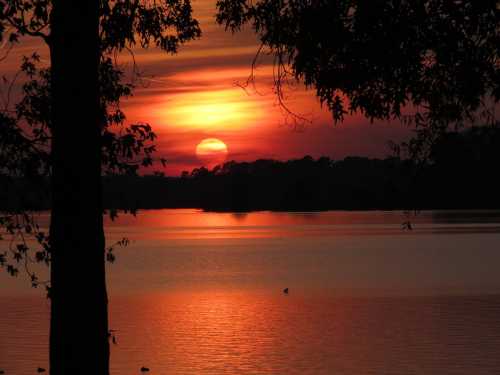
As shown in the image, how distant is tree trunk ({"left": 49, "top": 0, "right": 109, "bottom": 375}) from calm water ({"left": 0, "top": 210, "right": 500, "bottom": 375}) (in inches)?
552

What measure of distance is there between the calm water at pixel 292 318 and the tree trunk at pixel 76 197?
1401 cm

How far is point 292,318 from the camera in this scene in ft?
125

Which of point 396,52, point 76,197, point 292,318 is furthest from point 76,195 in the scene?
point 292,318

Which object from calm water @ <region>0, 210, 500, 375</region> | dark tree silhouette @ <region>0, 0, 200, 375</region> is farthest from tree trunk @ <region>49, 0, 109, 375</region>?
calm water @ <region>0, 210, 500, 375</region>

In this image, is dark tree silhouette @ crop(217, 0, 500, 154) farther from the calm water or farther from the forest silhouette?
the calm water

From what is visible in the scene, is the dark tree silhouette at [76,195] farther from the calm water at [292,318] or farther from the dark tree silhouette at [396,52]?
the calm water at [292,318]

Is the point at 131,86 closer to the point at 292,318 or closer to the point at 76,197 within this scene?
the point at 76,197

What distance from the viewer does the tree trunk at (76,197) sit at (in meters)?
11.1

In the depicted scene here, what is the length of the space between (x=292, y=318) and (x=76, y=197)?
2784 centimetres

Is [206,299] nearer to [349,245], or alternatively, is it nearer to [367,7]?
[367,7]

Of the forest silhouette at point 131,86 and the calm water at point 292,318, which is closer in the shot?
the forest silhouette at point 131,86

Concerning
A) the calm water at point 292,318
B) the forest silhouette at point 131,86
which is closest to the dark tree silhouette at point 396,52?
the forest silhouette at point 131,86

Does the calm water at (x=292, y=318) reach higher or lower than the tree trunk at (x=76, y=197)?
lower

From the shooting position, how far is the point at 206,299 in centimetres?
4844
